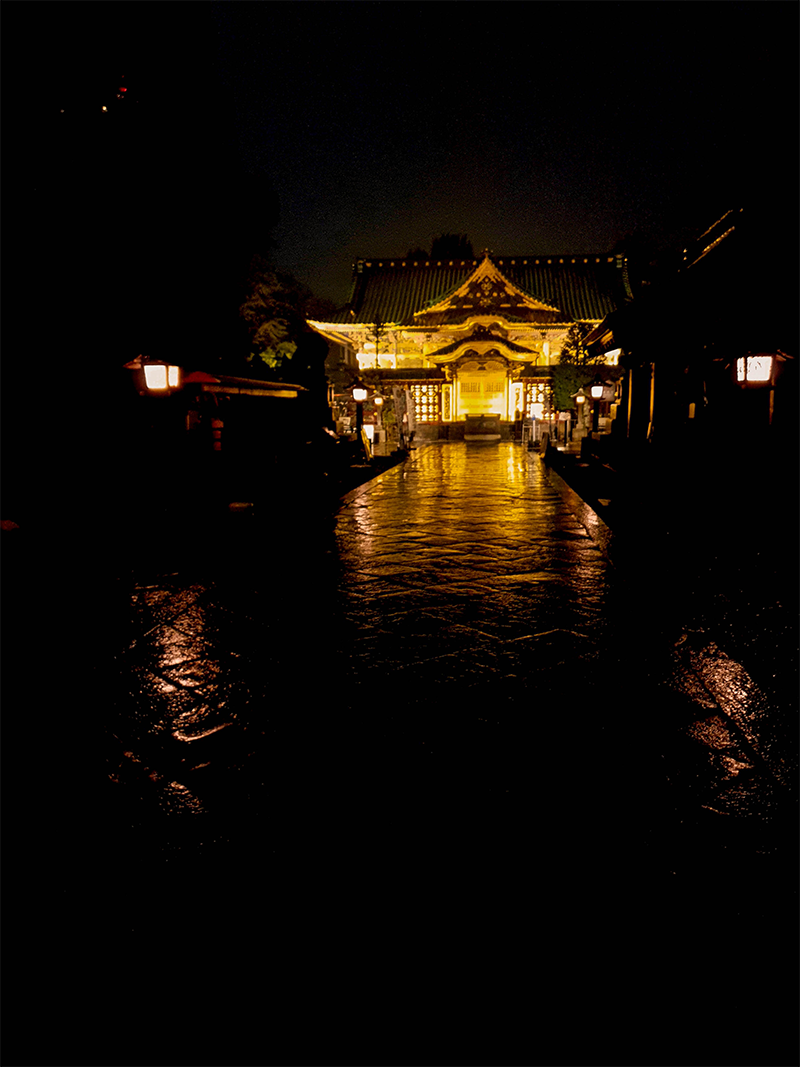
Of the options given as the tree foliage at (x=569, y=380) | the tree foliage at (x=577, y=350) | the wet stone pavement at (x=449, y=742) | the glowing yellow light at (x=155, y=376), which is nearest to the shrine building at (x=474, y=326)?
the tree foliage at (x=577, y=350)

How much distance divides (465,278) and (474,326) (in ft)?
15.3

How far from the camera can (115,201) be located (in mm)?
10695

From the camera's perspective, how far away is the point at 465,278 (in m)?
35.5

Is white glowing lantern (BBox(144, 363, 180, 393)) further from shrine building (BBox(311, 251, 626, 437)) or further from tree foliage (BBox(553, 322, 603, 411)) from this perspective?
shrine building (BBox(311, 251, 626, 437))

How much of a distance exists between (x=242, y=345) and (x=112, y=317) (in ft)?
30.7

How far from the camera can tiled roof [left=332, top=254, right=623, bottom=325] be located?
35.7 metres

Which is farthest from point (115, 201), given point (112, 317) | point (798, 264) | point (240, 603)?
→ point (798, 264)

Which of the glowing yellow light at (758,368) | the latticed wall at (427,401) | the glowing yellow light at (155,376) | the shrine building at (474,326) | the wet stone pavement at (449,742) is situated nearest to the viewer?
the wet stone pavement at (449,742)

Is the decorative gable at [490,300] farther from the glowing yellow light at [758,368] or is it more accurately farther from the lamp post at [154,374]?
the glowing yellow light at [758,368]

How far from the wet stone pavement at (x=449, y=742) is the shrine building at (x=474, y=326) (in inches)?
1044

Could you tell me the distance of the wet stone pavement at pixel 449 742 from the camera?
220cm

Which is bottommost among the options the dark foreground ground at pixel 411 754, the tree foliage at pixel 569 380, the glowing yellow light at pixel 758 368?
the dark foreground ground at pixel 411 754

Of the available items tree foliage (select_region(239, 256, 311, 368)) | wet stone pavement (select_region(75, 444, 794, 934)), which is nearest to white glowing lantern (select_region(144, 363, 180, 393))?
wet stone pavement (select_region(75, 444, 794, 934))

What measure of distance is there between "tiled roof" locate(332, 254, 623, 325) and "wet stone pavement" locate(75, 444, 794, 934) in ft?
106
